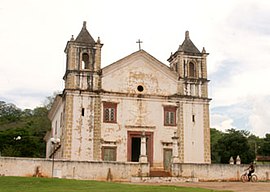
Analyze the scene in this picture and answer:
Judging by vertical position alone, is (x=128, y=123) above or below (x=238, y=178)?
above

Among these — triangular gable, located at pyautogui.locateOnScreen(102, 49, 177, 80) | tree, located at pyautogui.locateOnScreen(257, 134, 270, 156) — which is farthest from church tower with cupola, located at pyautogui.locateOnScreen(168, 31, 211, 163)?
tree, located at pyautogui.locateOnScreen(257, 134, 270, 156)

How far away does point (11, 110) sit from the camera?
3270 inches

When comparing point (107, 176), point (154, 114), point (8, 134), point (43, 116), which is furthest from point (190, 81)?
point (43, 116)

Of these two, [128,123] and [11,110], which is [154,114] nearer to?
[128,123]

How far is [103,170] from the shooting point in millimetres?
27953

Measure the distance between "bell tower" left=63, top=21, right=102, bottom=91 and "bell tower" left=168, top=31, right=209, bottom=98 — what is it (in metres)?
6.59

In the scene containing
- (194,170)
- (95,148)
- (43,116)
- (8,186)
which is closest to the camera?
(8,186)

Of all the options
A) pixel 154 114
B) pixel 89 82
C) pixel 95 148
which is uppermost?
pixel 89 82

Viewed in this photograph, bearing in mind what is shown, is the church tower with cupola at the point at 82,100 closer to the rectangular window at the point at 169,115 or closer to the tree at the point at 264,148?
the rectangular window at the point at 169,115

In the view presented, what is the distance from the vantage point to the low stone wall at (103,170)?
26.7 meters

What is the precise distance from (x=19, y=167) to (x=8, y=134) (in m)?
32.6

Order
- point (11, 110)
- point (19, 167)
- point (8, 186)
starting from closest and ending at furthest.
Result: point (8, 186) < point (19, 167) < point (11, 110)

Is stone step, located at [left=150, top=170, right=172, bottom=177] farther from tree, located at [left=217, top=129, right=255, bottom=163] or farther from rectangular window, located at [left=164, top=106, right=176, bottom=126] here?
tree, located at [left=217, top=129, right=255, bottom=163]

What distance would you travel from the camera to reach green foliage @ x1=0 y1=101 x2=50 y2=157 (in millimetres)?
56344
